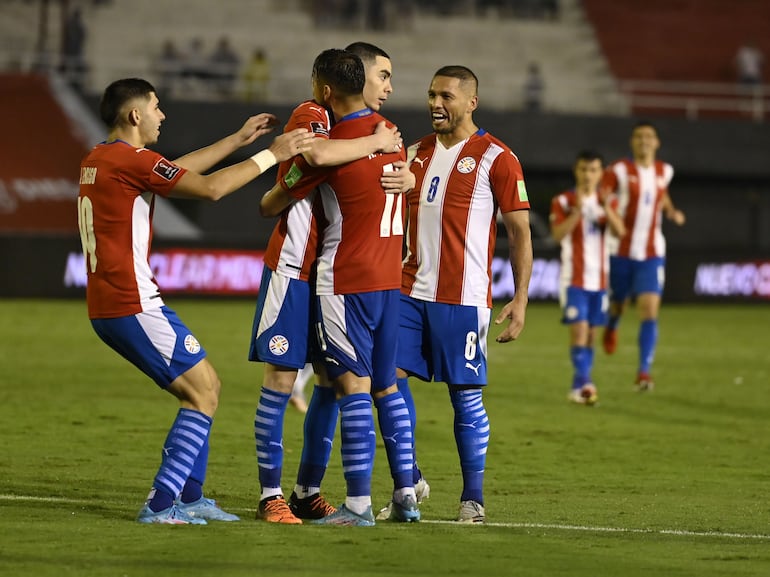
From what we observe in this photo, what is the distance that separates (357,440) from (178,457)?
0.84 metres

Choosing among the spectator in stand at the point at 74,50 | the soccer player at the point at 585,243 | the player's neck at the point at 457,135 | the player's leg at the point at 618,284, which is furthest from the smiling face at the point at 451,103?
the spectator in stand at the point at 74,50

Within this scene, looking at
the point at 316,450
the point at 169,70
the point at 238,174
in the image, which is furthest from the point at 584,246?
the point at 169,70

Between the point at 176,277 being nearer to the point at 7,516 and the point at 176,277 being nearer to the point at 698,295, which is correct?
the point at 698,295

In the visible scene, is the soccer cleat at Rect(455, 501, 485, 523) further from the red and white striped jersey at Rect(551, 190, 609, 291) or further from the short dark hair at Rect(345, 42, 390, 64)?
the red and white striped jersey at Rect(551, 190, 609, 291)

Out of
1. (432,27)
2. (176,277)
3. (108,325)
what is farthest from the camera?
(432,27)

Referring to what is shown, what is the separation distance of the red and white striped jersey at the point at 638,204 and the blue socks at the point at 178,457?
8.51m

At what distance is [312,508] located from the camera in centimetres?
680

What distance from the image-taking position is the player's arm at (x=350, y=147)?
20.5ft

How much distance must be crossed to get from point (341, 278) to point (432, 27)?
2845 centimetres

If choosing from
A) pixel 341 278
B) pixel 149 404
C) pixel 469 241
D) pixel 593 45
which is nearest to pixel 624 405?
pixel 149 404

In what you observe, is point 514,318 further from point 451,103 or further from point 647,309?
point 647,309

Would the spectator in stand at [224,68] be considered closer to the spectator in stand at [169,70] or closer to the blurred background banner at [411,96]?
the blurred background banner at [411,96]

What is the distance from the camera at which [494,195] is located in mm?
7176

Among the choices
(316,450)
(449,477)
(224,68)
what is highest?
(224,68)
